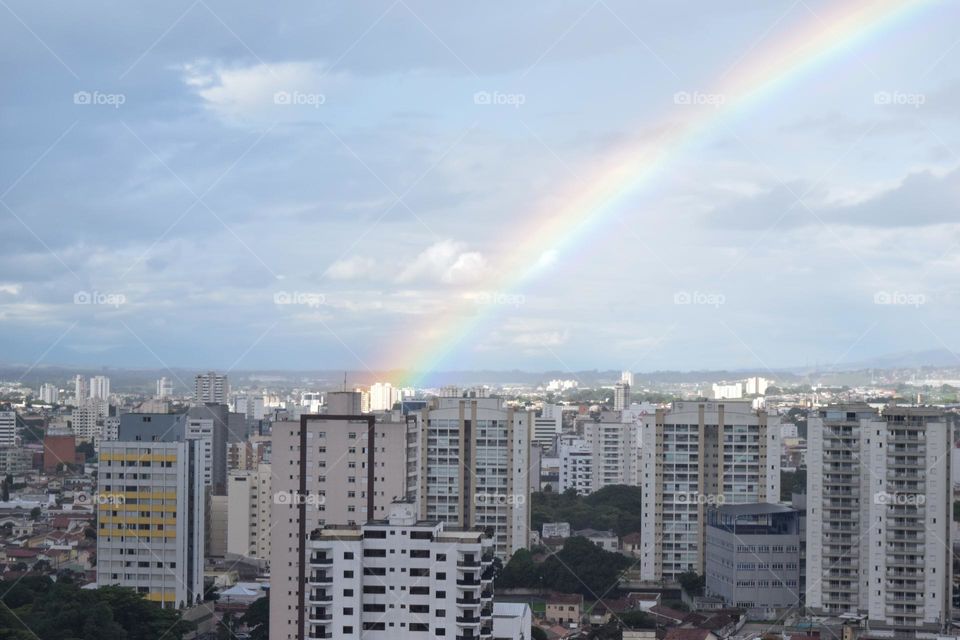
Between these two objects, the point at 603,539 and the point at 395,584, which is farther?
the point at 603,539

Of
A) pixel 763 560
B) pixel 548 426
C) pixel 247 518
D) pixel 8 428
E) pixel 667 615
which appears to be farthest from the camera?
pixel 548 426

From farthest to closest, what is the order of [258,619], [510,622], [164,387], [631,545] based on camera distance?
1. [164,387]
2. [631,545]
3. [258,619]
4. [510,622]

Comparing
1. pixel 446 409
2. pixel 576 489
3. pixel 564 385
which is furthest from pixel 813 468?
pixel 564 385

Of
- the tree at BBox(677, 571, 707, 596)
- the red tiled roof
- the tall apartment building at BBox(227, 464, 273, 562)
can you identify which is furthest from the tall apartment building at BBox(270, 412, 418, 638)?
the tall apartment building at BBox(227, 464, 273, 562)

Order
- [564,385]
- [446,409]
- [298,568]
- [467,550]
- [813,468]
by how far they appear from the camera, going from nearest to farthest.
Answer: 1. [467,550]
2. [298,568]
3. [813,468]
4. [446,409]
5. [564,385]

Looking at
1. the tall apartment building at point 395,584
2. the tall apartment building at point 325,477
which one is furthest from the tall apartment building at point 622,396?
the tall apartment building at point 395,584

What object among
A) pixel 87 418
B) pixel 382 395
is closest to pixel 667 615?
pixel 382 395

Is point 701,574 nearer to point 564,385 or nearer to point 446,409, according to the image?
point 446,409

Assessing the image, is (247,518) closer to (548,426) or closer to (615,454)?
(615,454)
